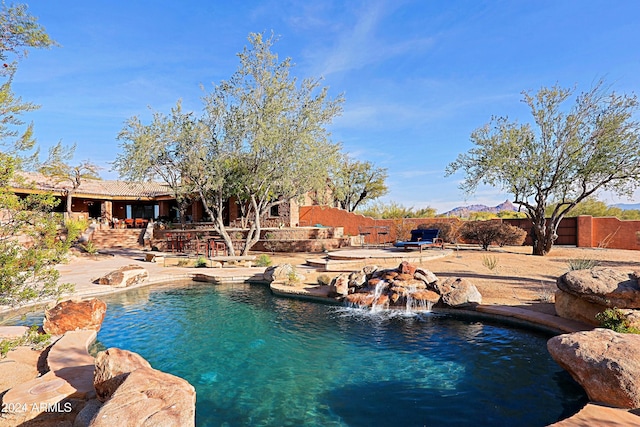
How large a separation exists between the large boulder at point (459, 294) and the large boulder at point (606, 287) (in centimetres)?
178

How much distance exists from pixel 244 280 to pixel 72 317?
551 centimetres

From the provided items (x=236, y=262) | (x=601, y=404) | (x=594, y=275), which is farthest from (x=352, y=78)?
(x=601, y=404)

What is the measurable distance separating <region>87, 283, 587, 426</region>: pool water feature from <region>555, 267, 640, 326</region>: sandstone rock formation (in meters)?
Result: 0.81

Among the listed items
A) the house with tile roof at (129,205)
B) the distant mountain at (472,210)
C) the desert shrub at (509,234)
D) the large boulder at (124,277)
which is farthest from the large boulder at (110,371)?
the house with tile roof at (129,205)

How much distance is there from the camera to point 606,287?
4.95 meters

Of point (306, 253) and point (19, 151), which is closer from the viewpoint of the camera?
point (19, 151)

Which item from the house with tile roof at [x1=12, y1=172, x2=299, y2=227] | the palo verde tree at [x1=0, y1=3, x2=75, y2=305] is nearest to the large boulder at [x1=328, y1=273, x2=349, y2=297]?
the palo verde tree at [x1=0, y1=3, x2=75, y2=305]

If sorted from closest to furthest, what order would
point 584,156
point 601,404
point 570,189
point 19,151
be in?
point 601,404 → point 19,151 → point 584,156 → point 570,189

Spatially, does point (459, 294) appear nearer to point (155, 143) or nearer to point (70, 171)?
point (155, 143)

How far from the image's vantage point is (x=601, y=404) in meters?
3.26

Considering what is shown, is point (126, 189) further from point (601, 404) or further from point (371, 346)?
point (601, 404)

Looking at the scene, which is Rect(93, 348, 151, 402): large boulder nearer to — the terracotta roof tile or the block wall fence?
the block wall fence

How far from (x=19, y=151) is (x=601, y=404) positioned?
757cm

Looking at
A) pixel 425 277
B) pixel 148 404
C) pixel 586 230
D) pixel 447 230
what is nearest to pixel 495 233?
pixel 447 230
